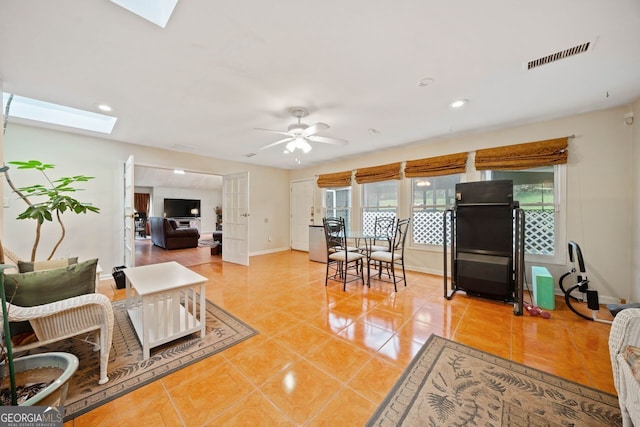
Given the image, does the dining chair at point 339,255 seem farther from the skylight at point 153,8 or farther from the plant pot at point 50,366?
the skylight at point 153,8

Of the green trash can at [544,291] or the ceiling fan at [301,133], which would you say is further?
the ceiling fan at [301,133]

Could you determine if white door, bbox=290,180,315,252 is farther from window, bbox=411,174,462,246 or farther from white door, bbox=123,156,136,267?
white door, bbox=123,156,136,267

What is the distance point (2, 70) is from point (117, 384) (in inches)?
112

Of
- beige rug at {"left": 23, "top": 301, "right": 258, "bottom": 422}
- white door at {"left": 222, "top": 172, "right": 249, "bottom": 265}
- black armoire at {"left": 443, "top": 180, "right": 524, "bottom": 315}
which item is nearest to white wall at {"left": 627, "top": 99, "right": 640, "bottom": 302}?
black armoire at {"left": 443, "top": 180, "right": 524, "bottom": 315}

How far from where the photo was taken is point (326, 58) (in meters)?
1.91

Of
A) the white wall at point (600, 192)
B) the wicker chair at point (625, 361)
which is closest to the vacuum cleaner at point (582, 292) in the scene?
the white wall at point (600, 192)

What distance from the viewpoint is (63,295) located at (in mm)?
1604

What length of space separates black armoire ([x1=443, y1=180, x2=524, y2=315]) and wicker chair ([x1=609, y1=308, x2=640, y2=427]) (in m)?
1.38

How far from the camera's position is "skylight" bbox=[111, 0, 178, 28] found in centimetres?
143

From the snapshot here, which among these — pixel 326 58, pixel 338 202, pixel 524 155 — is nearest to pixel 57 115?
pixel 326 58

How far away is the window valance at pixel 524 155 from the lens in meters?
3.10

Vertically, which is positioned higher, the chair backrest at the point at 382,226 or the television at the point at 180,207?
the television at the point at 180,207

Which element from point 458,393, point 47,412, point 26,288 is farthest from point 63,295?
point 458,393

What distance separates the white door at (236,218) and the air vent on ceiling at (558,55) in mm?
4332
